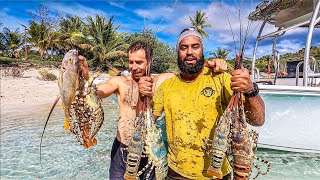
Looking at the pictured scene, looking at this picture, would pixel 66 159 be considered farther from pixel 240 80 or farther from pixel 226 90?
pixel 240 80

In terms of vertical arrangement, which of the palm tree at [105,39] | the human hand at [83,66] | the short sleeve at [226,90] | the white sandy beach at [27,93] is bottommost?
the white sandy beach at [27,93]

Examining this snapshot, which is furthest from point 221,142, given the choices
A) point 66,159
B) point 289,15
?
point 289,15

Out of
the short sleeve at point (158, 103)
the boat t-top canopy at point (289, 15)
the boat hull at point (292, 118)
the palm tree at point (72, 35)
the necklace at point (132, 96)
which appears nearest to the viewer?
the short sleeve at point (158, 103)

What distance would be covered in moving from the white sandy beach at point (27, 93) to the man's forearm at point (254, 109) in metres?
13.2

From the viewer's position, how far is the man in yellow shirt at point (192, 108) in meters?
2.55

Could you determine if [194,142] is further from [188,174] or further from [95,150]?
[95,150]

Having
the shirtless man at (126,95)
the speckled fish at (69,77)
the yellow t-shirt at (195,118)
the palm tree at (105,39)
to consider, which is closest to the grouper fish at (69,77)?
the speckled fish at (69,77)

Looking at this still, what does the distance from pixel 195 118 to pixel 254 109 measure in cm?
56

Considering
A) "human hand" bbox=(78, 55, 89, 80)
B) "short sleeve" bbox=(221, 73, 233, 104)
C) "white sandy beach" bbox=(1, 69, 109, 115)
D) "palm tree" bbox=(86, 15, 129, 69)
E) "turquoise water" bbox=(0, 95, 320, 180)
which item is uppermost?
"palm tree" bbox=(86, 15, 129, 69)

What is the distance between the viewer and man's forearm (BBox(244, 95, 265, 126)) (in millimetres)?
2377

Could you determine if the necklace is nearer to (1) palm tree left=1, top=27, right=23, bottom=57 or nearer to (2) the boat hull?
(2) the boat hull

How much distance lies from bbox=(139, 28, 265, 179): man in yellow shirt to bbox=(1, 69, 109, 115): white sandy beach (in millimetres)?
12774

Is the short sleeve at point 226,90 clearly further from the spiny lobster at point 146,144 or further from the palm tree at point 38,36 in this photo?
the palm tree at point 38,36

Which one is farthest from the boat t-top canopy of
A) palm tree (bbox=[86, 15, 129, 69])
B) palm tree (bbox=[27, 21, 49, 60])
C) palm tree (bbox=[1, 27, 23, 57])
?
palm tree (bbox=[1, 27, 23, 57])
